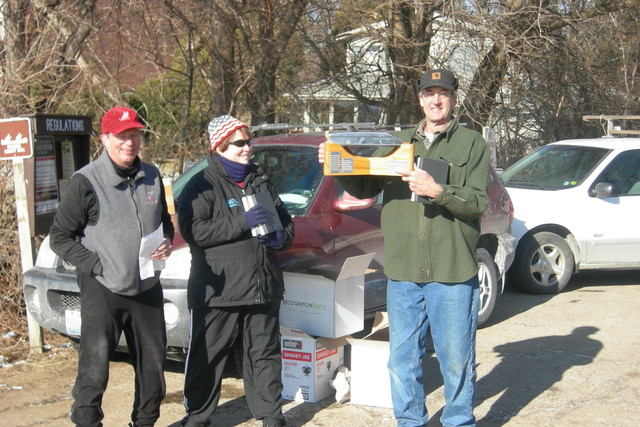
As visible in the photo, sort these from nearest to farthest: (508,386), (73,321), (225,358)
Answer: (225,358) < (73,321) < (508,386)

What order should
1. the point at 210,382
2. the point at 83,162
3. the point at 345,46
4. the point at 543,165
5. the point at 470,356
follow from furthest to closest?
the point at 345,46 → the point at 543,165 → the point at 83,162 → the point at 210,382 → the point at 470,356

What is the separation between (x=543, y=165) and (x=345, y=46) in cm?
461

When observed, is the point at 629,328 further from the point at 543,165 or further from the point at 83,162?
the point at 83,162

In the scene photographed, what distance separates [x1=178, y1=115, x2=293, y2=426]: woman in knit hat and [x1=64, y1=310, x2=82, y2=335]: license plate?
1.14 m

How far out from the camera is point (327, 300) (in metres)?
5.27

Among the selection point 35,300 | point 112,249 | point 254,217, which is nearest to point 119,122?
point 112,249

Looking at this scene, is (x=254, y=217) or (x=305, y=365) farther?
(x=305, y=365)

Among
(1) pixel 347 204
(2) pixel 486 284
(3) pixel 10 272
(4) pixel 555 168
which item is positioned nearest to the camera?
(1) pixel 347 204

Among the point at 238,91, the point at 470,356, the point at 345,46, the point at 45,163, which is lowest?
the point at 470,356

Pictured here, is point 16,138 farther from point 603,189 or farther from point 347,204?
point 603,189

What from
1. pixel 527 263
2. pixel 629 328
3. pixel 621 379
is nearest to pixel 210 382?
pixel 621 379

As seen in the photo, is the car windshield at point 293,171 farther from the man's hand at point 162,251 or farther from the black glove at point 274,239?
the man's hand at point 162,251

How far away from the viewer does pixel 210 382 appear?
4746mm

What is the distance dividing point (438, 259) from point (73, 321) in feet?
8.70
